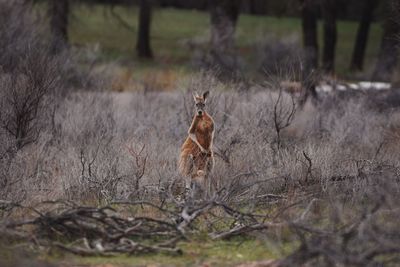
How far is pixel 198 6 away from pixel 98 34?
14.0 meters

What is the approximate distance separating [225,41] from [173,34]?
17.1 meters

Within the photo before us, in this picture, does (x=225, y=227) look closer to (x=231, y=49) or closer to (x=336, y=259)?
(x=336, y=259)

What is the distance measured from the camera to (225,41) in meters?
35.7

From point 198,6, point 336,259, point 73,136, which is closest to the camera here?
point 336,259

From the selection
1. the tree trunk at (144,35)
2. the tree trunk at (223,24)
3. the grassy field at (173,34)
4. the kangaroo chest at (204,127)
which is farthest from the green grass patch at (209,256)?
the tree trunk at (144,35)

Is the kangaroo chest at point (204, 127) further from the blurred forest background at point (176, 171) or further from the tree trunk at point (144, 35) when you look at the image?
the tree trunk at point (144, 35)

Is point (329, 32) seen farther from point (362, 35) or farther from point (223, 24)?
point (223, 24)

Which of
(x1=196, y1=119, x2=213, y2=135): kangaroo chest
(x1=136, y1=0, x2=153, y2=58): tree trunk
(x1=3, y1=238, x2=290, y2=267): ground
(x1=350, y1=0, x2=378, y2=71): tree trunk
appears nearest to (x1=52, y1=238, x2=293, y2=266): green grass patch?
(x1=3, y1=238, x2=290, y2=267): ground

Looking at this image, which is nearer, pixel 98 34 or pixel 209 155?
pixel 209 155

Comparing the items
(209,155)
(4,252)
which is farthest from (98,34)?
(4,252)

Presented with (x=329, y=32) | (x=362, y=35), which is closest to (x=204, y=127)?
(x=329, y=32)

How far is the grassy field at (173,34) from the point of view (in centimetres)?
4078

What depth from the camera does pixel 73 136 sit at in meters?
16.1

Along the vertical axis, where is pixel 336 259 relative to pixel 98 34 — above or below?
above
